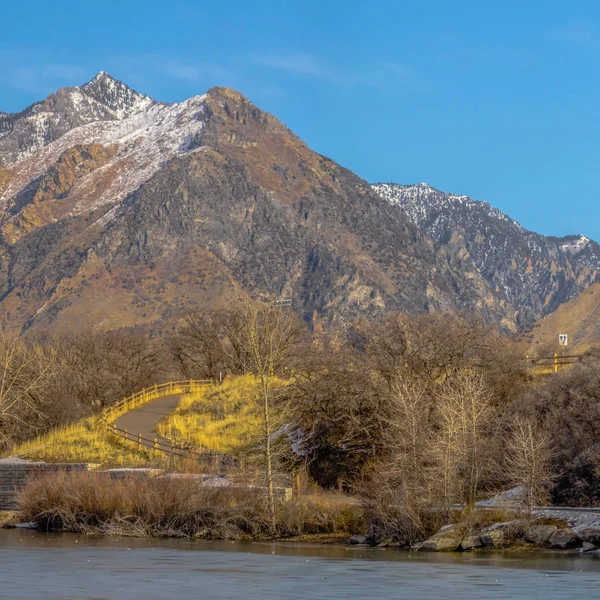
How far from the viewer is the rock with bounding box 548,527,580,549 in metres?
37.4

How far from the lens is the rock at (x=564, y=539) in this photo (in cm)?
3741

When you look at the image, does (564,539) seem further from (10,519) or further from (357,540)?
(10,519)

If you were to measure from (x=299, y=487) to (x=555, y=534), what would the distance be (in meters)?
12.2

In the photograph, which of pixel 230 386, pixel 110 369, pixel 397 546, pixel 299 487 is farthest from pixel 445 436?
pixel 110 369

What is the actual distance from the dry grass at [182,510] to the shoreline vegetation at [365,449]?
0.06 meters

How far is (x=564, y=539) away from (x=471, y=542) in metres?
3.02

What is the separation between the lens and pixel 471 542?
3862 cm

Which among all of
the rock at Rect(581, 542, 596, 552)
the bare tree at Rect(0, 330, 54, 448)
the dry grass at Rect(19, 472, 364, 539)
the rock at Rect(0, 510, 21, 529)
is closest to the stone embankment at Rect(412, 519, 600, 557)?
the rock at Rect(581, 542, 596, 552)

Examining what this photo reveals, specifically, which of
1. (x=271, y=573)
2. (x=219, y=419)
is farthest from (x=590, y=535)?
(x=219, y=419)

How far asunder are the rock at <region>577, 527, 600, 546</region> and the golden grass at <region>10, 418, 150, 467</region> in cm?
2447

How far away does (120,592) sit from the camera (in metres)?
27.9

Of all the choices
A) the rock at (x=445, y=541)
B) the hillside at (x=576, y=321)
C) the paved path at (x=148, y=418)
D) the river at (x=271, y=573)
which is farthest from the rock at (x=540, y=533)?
the hillside at (x=576, y=321)

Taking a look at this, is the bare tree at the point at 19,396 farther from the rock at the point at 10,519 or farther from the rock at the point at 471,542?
the rock at the point at 471,542

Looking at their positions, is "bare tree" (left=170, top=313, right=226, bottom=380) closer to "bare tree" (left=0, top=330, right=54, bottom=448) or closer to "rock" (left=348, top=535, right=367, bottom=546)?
"bare tree" (left=0, top=330, right=54, bottom=448)
